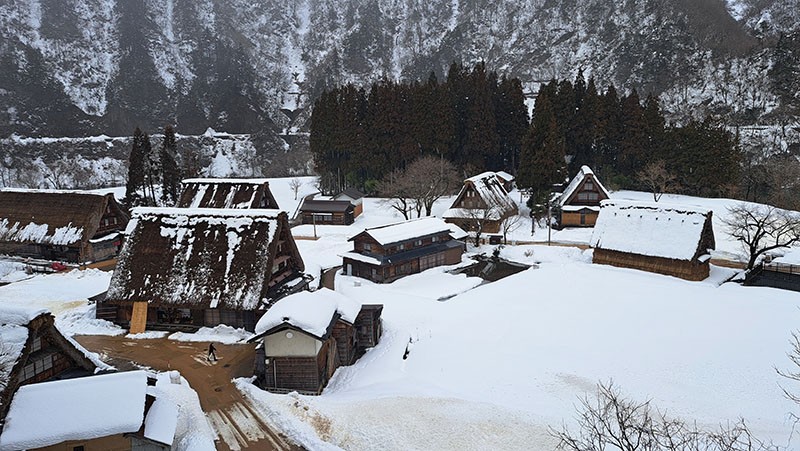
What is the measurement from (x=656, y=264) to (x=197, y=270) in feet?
73.1

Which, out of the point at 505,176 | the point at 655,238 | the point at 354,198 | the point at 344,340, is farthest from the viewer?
the point at 505,176

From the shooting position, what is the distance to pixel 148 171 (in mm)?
41375

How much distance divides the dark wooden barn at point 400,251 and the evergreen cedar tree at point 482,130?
1301cm

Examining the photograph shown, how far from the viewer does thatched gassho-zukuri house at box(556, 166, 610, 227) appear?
120ft

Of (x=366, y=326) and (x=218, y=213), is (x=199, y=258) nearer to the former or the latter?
(x=218, y=213)

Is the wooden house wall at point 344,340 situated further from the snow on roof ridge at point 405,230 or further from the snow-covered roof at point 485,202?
the snow-covered roof at point 485,202

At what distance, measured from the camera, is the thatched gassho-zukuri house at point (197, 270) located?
63.0 ft

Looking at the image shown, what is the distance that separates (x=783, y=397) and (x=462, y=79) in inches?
1512

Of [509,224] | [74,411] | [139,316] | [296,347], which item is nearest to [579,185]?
[509,224]

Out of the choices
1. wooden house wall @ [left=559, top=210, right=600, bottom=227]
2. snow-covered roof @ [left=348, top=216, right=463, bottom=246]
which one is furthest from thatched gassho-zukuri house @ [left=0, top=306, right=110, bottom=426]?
wooden house wall @ [left=559, top=210, right=600, bottom=227]

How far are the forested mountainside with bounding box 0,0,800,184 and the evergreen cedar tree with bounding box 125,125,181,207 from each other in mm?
41993

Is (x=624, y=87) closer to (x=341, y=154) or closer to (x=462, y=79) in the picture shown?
(x=462, y=79)

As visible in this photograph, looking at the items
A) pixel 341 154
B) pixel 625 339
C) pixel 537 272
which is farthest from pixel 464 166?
pixel 625 339

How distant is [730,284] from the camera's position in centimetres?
2448
